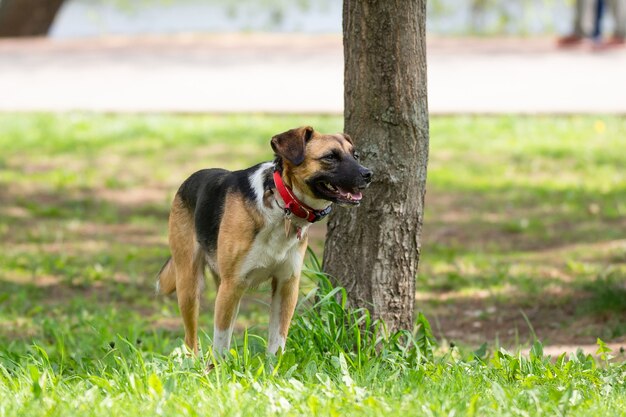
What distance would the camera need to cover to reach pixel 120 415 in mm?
4031

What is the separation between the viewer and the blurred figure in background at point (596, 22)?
16234 mm

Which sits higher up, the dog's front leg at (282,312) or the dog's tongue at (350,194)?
the dog's tongue at (350,194)

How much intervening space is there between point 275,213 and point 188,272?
90 centimetres

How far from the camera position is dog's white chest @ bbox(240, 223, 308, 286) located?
4953mm

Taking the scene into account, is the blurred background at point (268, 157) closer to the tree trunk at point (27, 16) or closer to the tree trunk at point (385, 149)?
the tree trunk at point (27, 16)

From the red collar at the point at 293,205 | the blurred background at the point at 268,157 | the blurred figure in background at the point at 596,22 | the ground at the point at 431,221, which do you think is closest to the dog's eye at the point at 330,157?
the red collar at the point at 293,205

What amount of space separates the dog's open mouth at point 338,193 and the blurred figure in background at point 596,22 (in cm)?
1241

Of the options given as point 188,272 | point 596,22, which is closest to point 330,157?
point 188,272

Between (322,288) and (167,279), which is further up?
(322,288)

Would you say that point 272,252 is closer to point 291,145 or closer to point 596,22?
point 291,145

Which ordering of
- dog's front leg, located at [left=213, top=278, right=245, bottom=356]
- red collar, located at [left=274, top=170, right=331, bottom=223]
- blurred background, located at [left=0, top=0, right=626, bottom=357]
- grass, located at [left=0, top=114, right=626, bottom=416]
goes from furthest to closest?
blurred background, located at [left=0, top=0, right=626, bottom=357]
dog's front leg, located at [left=213, top=278, right=245, bottom=356]
red collar, located at [left=274, top=170, right=331, bottom=223]
grass, located at [left=0, top=114, right=626, bottom=416]

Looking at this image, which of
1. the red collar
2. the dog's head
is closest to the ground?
the red collar

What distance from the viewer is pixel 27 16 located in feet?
63.0

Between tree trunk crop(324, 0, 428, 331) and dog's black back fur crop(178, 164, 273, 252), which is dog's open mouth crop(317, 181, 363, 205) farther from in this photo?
tree trunk crop(324, 0, 428, 331)
